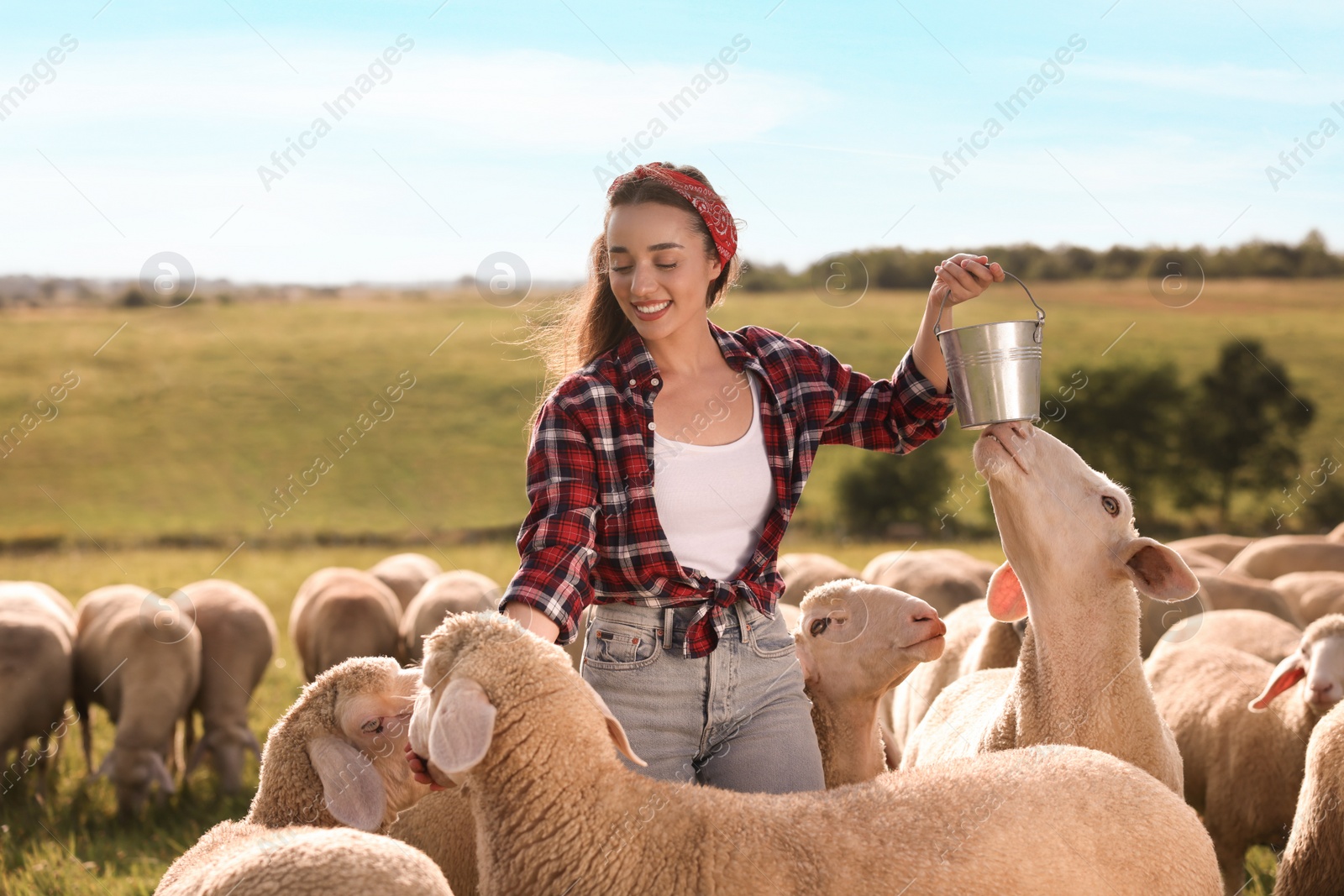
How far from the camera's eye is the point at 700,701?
11.3ft

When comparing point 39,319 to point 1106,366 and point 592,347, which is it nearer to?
point 1106,366

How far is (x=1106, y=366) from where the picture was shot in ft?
130

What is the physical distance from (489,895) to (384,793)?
1006mm

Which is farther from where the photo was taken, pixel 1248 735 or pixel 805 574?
pixel 805 574

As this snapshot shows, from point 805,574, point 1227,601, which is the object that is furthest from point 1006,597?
point 1227,601

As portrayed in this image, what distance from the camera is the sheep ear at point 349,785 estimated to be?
11.3ft

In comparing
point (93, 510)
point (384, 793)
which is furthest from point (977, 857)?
point (93, 510)

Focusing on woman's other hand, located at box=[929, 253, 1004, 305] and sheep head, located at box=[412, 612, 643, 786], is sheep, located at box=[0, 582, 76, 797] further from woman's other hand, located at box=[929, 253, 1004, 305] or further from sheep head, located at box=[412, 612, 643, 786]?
woman's other hand, located at box=[929, 253, 1004, 305]

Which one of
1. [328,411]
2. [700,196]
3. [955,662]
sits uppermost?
[328,411]

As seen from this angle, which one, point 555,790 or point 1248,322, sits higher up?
point 1248,322

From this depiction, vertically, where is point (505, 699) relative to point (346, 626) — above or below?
above

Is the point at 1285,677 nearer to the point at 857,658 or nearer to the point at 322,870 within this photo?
the point at 857,658

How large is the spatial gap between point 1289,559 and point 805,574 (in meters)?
6.07

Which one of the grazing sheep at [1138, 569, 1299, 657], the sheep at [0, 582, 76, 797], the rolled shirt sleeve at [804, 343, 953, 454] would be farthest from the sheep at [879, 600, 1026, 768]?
the sheep at [0, 582, 76, 797]
